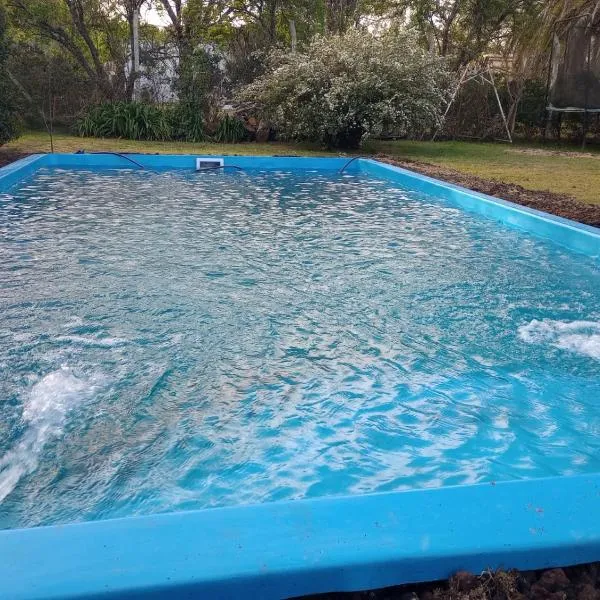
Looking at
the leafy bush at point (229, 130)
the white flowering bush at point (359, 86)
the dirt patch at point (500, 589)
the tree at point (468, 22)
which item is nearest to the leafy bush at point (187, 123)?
the leafy bush at point (229, 130)

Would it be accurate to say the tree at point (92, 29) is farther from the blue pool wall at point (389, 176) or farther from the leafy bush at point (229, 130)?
the blue pool wall at point (389, 176)

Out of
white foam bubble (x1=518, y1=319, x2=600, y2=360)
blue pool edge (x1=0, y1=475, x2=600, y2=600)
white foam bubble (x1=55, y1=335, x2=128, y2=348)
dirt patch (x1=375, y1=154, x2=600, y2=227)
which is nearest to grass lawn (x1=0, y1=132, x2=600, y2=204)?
dirt patch (x1=375, y1=154, x2=600, y2=227)

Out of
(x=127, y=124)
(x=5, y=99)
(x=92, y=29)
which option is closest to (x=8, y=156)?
(x=5, y=99)

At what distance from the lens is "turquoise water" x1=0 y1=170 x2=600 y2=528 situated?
2691 mm

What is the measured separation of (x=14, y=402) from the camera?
311 centimetres

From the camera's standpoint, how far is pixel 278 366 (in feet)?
11.9

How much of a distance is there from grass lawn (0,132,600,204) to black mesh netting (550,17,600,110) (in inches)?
47.3

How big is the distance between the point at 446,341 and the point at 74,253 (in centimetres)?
343

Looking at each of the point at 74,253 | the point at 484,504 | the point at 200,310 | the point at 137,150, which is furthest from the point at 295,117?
the point at 484,504

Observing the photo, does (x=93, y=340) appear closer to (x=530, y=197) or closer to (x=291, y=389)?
(x=291, y=389)

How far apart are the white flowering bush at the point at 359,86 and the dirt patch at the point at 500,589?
12.6 m

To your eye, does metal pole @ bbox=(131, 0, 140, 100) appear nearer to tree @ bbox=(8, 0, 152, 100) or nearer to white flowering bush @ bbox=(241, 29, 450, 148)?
tree @ bbox=(8, 0, 152, 100)

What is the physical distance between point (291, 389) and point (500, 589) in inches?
69.2

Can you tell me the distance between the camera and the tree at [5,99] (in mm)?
10477
